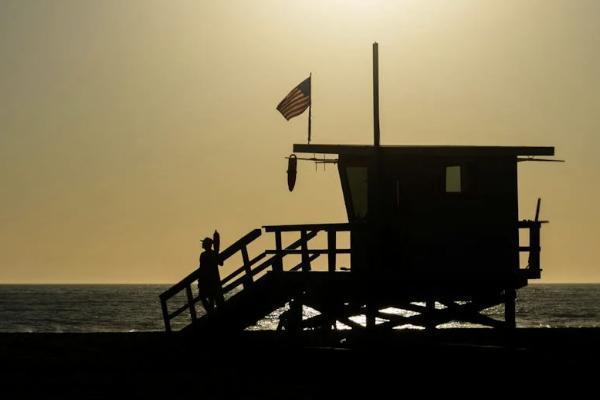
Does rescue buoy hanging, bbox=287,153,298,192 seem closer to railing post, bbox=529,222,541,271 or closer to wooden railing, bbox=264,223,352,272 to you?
wooden railing, bbox=264,223,352,272

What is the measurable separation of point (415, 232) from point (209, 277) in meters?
5.11

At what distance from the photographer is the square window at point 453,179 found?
26172 millimetres

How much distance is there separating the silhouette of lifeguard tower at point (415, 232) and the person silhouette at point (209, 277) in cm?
62

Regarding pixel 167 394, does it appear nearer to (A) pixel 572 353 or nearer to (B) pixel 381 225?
(B) pixel 381 225

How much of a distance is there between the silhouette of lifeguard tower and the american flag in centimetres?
203

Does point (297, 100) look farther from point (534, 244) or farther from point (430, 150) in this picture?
point (534, 244)

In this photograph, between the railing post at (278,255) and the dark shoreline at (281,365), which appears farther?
the railing post at (278,255)

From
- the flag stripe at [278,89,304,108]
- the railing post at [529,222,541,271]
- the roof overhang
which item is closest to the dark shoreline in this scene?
the railing post at [529,222,541,271]

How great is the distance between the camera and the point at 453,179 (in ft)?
86.0

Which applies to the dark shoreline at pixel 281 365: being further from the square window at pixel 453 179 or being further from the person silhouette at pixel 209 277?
the square window at pixel 453 179

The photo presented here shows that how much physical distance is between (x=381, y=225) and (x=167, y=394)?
797 cm

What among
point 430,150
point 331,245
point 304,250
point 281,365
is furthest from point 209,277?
point 430,150

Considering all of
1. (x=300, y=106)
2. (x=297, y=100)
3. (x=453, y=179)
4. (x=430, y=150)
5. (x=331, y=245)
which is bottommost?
(x=331, y=245)

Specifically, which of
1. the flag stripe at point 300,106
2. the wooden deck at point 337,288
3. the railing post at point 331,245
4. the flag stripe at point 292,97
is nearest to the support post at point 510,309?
the wooden deck at point 337,288
